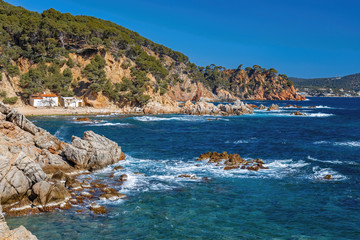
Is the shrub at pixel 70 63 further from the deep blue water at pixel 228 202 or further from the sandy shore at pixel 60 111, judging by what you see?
the deep blue water at pixel 228 202

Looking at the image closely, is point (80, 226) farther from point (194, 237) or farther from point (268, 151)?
point (268, 151)

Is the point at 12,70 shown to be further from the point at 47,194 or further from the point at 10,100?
the point at 47,194

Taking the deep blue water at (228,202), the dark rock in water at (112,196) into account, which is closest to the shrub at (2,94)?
the deep blue water at (228,202)

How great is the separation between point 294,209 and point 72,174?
1945 centimetres

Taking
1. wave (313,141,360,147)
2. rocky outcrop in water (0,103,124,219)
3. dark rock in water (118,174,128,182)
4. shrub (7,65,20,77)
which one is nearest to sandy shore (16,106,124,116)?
shrub (7,65,20,77)

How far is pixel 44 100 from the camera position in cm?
8675

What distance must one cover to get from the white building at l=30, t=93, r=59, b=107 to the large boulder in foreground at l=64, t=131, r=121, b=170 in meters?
62.4

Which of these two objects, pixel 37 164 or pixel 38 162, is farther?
pixel 38 162

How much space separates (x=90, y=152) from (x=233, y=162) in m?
15.3

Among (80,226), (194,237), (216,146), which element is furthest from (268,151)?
(80,226)

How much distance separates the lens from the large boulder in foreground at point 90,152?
2945cm

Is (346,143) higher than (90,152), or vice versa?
(90,152)

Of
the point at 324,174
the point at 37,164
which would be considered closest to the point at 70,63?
the point at 37,164

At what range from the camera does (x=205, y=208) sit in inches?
822
